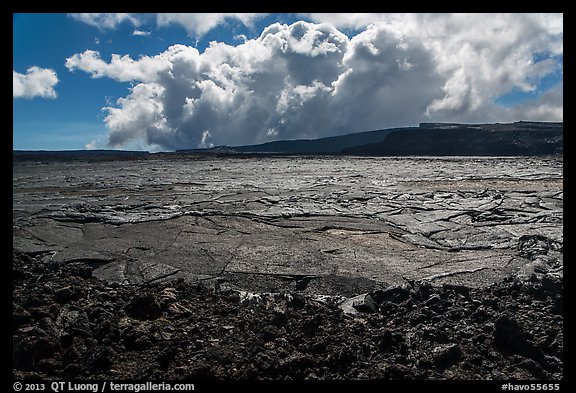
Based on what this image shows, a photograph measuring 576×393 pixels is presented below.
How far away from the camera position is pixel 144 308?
332 cm

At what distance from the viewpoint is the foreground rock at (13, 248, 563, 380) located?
250 cm

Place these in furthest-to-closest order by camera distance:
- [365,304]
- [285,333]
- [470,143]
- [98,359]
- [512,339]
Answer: [470,143], [365,304], [285,333], [512,339], [98,359]

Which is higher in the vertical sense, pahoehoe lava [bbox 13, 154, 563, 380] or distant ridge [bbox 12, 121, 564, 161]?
distant ridge [bbox 12, 121, 564, 161]

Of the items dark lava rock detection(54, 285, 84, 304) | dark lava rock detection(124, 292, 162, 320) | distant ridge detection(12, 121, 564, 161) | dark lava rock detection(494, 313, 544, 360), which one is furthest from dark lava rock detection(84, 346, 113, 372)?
distant ridge detection(12, 121, 564, 161)

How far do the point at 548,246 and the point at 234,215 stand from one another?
15.6 ft

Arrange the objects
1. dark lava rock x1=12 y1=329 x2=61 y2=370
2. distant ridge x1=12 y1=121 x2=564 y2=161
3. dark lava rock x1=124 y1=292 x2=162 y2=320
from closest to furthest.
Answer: dark lava rock x1=12 y1=329 x2=61 y2=370 → dark lava rock x1=124 y1=292 x2=162 y2=320 → distant ridge x1=12 y1=121 x2=564 y2=161

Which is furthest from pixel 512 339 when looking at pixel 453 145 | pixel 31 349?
pixel 453 145

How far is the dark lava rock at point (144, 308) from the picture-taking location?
10.7 ft

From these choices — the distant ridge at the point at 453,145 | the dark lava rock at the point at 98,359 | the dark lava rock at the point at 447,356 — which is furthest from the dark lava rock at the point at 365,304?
the distant ridge at the point at 453,145

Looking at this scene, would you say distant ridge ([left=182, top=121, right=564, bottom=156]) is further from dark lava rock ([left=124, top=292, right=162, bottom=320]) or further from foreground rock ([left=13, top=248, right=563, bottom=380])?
dark lava rock ([left=124, top=292, right=162, bottom=320])

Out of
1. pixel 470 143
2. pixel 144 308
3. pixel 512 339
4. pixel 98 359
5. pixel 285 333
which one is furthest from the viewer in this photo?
pixel 470 143

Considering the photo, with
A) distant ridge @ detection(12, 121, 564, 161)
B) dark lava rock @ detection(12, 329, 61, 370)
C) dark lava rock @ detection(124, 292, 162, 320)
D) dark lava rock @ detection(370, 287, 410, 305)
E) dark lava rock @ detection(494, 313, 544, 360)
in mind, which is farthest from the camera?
distant ridge @ detection(12, 121, 564, 161)

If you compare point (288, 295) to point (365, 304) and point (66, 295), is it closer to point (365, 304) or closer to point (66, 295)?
point (365, 304)

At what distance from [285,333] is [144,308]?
1.16 meters
